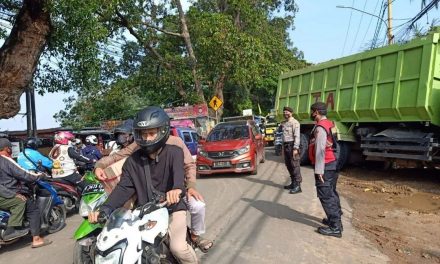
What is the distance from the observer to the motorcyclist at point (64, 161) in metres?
8.95

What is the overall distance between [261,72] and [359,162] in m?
11.0

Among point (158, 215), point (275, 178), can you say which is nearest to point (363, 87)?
point (275, 178)

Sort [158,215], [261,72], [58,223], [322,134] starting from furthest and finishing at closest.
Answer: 1. [261,72]
2. [58,223]
3. [322,134]
4. [158,215]

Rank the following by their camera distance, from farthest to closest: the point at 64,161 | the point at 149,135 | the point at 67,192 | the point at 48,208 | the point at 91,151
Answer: the point at 91,151
the point at 64,161
the point at 67,192
the point at 48,208
the point at 149,135

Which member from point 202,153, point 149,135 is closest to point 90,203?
point 149,135

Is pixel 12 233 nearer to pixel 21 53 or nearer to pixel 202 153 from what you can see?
pixel 21 53

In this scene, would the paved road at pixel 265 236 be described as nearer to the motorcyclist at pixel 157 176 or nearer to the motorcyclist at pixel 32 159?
the motorcyclist at pixel 32 159

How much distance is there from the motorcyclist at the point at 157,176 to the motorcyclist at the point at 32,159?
4.43 m

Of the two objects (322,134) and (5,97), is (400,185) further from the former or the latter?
(5,97)

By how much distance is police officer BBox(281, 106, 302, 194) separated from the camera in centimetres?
1022

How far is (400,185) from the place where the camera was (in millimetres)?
10898

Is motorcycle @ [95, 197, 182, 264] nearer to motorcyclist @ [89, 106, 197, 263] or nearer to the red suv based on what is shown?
motorcyclist @ [89, 106, 197, 263]

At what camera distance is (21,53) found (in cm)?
1051

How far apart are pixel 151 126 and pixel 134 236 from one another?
863 millimetres
